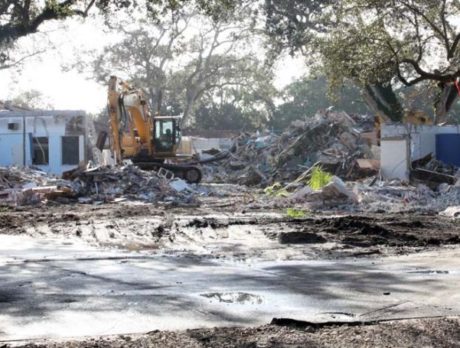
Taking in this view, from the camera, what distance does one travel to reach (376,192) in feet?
82.2

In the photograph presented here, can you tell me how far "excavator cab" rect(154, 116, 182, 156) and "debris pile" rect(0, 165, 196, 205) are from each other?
5.57m

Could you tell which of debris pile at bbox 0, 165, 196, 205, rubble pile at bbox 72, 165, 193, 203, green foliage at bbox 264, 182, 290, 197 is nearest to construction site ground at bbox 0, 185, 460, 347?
debris pile at bbox 0, 165, 196, 205

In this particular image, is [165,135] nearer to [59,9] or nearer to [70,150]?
[70,150]

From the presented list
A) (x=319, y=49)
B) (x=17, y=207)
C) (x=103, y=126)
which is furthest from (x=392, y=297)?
(x=103, y=126)

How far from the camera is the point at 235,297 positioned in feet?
26.5

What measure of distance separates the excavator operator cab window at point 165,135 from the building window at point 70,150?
→ 10354 millimetres

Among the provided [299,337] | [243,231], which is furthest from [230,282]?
[243,231]

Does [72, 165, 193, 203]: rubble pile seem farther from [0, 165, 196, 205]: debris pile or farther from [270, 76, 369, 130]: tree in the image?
[270, 76, 369, 130]: tree

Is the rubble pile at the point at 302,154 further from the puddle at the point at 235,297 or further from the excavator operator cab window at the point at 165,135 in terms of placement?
the puddle at the point at 235,297

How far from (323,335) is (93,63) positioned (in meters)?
59.0

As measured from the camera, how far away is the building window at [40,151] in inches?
1695

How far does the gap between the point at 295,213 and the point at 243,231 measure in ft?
14.8

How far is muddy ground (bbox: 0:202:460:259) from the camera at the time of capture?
12969mm

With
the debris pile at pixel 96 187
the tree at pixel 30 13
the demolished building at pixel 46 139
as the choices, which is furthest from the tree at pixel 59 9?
the demolished building at pixel 46 139
